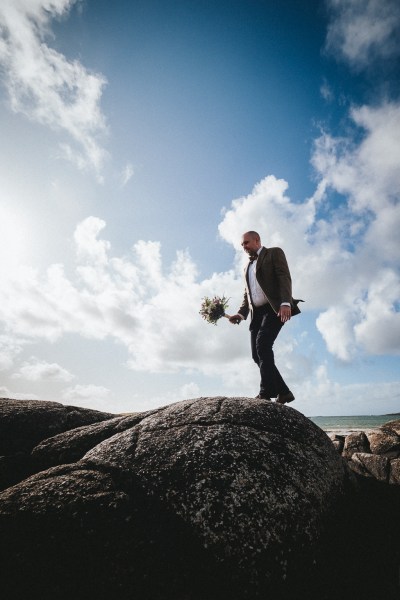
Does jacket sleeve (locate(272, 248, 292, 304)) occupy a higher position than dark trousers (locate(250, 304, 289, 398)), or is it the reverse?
jacket sleeve (locate(272, 248, 292, 304))

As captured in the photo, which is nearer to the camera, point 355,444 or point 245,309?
point 245,309

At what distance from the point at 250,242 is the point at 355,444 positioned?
9.54m

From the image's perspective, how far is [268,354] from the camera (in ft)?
17.9

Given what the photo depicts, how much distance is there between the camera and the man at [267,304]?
539 cm

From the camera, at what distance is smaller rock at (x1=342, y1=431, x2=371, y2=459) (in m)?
10.8

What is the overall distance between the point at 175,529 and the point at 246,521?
0.61 m

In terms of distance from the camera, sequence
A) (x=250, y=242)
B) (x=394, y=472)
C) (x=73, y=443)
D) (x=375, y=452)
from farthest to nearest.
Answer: (x=375, y=452), (x=394, y=472), (x=250, y=242), (x=73, y=443)

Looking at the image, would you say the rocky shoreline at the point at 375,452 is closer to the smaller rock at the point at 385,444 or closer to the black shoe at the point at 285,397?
the smaller rock at the point at 385,444

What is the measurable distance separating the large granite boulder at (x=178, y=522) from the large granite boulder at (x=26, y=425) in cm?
131

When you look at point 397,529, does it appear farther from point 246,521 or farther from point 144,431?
point 144,431

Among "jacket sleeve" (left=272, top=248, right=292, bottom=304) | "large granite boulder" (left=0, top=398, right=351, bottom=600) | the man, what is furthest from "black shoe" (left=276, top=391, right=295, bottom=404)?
"large granite boulder" (left=0, top=398, right=351, bottom=600)

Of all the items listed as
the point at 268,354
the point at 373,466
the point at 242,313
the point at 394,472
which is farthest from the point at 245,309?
the point at 373,466

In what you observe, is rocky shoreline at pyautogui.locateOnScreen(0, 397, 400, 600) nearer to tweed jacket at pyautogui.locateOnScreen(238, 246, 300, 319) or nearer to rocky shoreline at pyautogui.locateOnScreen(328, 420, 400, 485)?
tweed jacket at pyautogui.locateOnScreen(238, 246, 300, 319)

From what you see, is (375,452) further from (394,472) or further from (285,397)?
(285,397)
